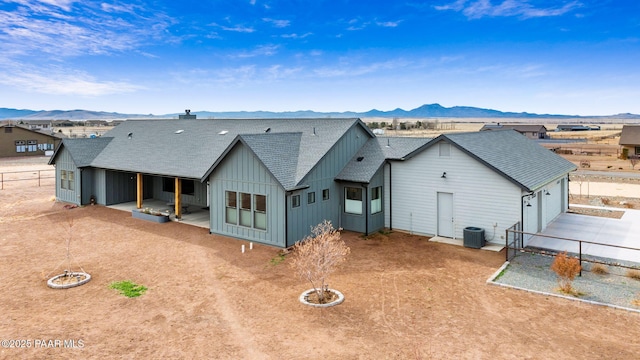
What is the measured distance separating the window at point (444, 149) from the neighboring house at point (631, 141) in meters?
49.8

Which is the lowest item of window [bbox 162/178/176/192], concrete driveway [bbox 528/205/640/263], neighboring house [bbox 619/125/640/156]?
concrete driveway [bbox 528/205/640/263]

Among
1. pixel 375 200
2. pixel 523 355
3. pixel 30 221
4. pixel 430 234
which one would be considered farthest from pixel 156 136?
pixel 523 355

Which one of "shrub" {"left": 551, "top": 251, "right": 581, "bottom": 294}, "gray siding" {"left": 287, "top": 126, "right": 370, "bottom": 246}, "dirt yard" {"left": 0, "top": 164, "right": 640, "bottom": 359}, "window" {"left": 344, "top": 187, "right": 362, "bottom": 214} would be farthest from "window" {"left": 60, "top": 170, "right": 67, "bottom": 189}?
"shrub" {"left": 551, "top": 251, "right": 581, "bottom": 294}

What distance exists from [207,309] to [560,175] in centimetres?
1870

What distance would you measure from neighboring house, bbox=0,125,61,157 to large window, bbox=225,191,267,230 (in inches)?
2195

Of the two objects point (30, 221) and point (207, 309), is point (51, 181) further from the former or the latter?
point (207, 309)

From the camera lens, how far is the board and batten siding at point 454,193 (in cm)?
1792

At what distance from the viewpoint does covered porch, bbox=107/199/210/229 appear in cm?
2325

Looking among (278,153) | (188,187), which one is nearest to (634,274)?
(278,153)

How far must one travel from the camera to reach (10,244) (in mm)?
18719

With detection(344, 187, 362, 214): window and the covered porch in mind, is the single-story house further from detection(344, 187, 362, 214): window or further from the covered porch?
the covered porch

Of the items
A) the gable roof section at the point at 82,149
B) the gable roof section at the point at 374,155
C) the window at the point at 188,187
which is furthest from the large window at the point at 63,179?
the gable roof section at the point at 374,155

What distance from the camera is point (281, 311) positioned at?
1185 cm

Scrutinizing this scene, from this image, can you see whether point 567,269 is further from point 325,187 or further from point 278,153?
point 278,153
